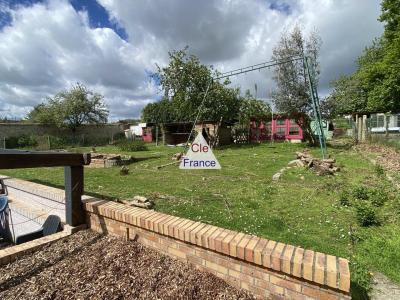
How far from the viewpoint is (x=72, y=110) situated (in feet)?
91.7

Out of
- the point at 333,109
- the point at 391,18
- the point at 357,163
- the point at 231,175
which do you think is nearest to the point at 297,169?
the point at 231,175

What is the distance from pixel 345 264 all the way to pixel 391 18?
25593mm

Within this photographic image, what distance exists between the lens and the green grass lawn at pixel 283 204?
11.0ft

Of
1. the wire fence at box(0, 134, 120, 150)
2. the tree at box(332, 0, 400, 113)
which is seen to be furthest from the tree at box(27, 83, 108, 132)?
the tree at box(332, 0, 400, 113)

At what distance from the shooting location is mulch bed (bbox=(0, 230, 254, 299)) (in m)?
2.31

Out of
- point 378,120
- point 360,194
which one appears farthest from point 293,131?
point 360,194

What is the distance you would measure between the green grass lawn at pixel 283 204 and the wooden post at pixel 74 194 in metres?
1.68

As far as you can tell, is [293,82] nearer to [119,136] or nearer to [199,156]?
[199,156]

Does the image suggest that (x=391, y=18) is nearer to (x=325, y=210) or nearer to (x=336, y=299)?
(x=325, y=210)

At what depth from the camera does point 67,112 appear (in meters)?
27.7

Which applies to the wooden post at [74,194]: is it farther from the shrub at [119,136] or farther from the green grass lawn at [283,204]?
the shrub at [119,136]

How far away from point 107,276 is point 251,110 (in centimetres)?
2022

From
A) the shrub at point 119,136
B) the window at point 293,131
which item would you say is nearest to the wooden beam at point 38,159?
the window at point 293,131

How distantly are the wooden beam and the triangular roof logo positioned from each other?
295 cm
